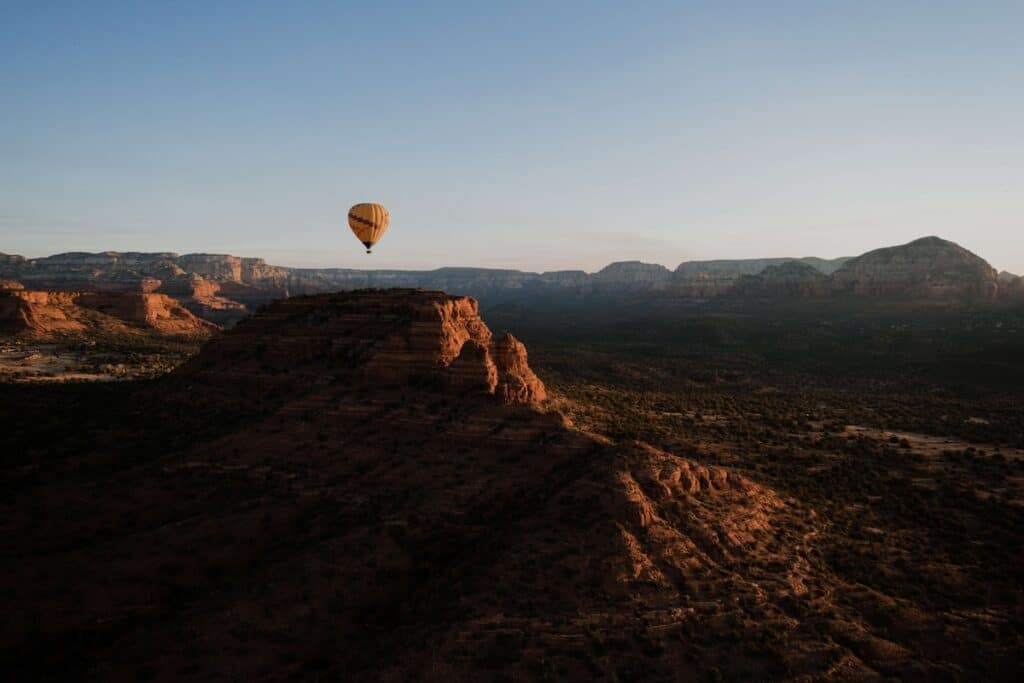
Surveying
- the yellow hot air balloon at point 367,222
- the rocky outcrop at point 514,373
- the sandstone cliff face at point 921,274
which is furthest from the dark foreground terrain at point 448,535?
the sandstone cliff face at point 921,274

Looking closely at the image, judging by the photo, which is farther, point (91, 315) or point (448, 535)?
point (91, 315)

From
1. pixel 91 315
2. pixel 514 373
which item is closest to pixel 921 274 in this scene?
pixel 514 373

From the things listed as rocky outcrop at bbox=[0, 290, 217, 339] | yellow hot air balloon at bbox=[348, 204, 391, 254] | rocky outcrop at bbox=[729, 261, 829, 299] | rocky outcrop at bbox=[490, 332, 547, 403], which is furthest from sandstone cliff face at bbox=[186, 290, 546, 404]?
rocky outcrop at bbox=[729, 261, 829, 299]

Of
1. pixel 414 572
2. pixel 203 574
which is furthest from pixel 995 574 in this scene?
pixel 203 574

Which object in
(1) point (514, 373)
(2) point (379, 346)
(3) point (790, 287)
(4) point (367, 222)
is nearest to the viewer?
(2) point (379, 346)

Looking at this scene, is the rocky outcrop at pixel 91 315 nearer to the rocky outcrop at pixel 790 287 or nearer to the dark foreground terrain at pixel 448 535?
the dark foreground terrain at pixel 448 535

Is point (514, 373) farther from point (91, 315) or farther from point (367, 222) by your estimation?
point (91, 315)
